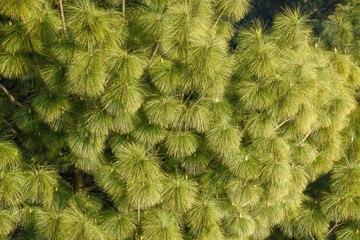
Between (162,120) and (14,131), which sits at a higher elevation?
(162,120)

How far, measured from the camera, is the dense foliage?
2.39 meters

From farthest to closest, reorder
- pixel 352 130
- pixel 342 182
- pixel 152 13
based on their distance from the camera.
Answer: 1. pixel 352 130
2. pixel 342 182
3. pixel 152 13

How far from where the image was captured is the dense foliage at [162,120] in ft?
7.85

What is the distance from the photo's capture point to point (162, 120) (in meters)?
2.47

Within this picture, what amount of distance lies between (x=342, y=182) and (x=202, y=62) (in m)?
1.50

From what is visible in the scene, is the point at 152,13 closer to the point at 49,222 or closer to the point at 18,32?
the point at 18,32

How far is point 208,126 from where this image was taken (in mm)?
2572

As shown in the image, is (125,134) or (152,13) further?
(125,134)

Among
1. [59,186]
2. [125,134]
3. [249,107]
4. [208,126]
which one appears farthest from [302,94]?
[59,186]

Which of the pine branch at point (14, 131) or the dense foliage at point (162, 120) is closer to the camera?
the dense foliage at point (162, 120)

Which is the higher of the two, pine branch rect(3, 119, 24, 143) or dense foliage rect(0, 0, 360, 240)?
dense foliage rect(0, 0, 360, 240)

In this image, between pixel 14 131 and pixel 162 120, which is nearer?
pixel 162 120

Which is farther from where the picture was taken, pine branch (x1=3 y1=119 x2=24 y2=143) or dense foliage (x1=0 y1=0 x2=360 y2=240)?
pine branch (x1=3 y1=119 x2=24 y2=143)

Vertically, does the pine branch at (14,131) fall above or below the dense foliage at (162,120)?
below
